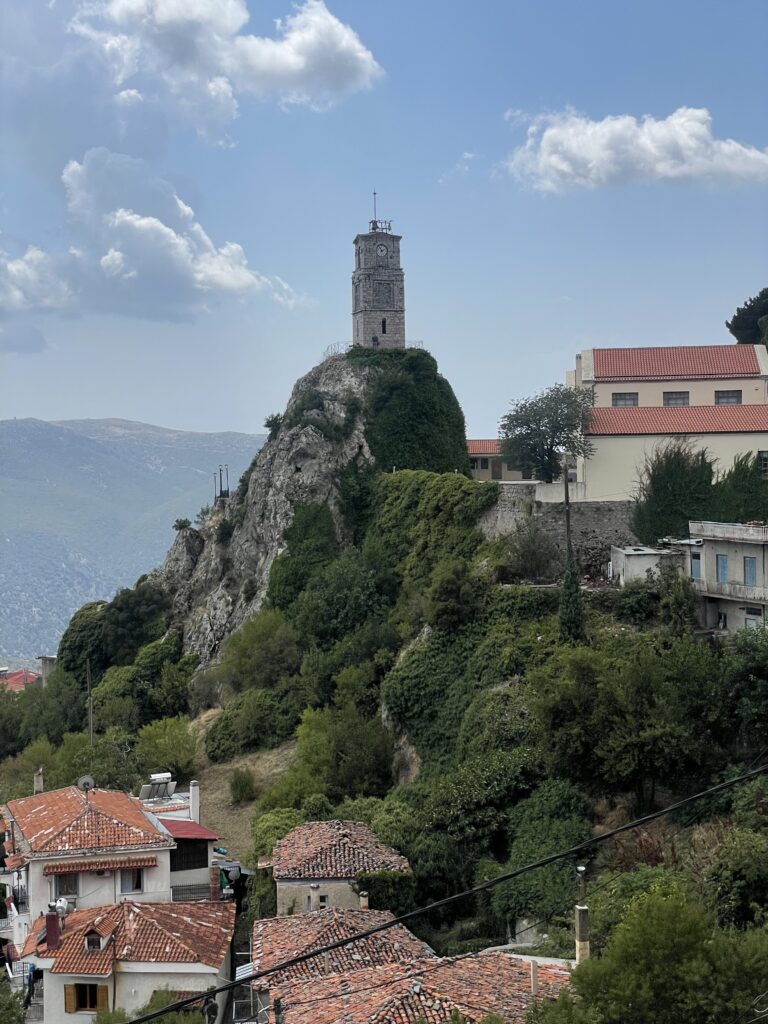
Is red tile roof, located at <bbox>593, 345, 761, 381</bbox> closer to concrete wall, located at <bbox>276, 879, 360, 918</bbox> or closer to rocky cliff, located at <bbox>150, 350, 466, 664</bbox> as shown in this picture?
rocky cliff, located at <bbox>150, 350, 466, 664</bbox>

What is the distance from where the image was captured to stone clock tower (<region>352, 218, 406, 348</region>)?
225 feet

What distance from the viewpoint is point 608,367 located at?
2213 inches

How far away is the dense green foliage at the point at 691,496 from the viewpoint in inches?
1690

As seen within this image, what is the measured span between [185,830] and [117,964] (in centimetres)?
813

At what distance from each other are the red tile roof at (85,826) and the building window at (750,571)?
60.8 feet

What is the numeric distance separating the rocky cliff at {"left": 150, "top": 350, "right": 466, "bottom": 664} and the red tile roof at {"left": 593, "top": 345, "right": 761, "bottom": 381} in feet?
34.1

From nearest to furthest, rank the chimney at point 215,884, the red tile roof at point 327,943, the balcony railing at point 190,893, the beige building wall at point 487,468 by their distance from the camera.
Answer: the red tile roof at point 327,943
the balcony railing at point 190,893
the chimney at point 215,884
the beige building wall at point 487,468

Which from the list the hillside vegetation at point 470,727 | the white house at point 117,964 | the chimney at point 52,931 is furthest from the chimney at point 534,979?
the chimney at point 52,931

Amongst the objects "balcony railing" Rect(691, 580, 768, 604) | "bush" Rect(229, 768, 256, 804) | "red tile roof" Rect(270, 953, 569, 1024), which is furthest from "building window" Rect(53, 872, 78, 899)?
"balcony railing" Rect(691, 580, 768, 604)

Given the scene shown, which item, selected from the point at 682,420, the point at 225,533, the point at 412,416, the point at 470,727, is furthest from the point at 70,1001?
the point at 225,533

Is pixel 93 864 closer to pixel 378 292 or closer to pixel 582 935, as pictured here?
pixel 582 935

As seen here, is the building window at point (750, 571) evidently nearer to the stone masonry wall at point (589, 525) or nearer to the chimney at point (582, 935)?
the stone masonry wall at point (589, 525)

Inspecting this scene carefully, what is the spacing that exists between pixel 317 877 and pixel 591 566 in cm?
1942

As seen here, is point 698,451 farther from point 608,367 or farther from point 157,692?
point 157,692
